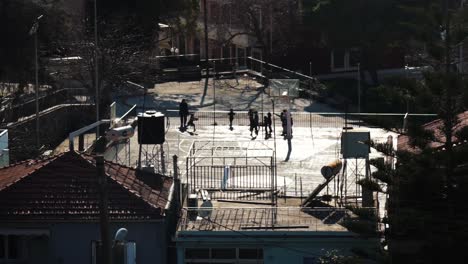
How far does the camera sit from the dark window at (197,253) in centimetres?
2145

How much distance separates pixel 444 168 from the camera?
21.3 meters

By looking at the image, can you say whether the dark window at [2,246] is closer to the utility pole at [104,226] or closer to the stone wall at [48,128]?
the utility pole at [104,226]

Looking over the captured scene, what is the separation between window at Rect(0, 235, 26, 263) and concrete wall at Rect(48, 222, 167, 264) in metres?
0.56

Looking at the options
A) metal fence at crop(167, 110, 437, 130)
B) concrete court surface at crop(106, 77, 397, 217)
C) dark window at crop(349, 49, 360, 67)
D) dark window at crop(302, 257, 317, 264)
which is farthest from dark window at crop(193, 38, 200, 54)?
dark window at crop(302, 257, 317, 264)

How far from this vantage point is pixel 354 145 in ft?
81.7

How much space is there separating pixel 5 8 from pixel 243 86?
1236 cm

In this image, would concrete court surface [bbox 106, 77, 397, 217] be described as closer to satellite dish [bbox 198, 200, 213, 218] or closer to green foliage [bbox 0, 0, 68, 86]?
satellite dish [bbox 198, 200, 213, 218]

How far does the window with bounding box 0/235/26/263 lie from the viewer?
2122 centimetres

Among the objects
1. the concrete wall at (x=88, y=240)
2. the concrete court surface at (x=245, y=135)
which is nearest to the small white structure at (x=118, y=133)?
the concrete court surface at (x=245, y=135)

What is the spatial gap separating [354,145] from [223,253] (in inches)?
188

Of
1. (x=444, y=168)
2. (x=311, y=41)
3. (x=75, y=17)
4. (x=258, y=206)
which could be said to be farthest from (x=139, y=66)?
(x=444, y=168)

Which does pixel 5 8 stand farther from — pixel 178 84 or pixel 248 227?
pixel 248 227

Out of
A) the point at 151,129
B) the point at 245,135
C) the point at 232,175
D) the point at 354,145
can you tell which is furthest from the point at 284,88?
the point at 354,145

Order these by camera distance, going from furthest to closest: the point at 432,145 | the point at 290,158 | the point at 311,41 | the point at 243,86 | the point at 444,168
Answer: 1. the point at 311,41
2. the point at 243,86
3. the point at 290,158
4. the point at 432,145
5. the point at 444,168
